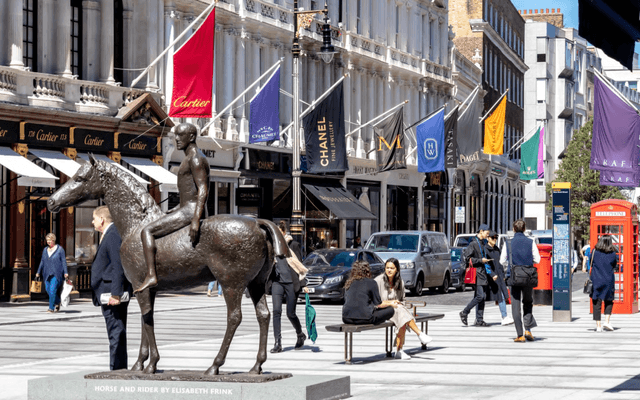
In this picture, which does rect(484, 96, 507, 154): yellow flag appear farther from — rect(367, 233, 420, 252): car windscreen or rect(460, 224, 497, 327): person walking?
rect(460, 224, 497, 327): person walking

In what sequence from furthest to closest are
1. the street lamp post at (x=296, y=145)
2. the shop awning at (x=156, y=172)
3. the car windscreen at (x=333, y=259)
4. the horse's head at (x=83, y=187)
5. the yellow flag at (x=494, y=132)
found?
1. the yellow flag at (x=494, y=132)
2. the shop awning at (x=156, y=172)
3. the car windscreen at (x=333, y=259)
4. the street lamp post at (x=296, y=145)
5. the horse's head at (x=83, y=187)

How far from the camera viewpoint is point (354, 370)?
15102mm

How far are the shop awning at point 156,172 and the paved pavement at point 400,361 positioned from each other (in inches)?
346

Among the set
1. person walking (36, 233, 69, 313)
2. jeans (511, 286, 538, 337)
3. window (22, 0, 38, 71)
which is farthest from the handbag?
jeans (511, 286, 538, 337)

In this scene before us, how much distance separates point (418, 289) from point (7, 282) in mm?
12133

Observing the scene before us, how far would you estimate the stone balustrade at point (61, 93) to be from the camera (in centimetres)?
2952

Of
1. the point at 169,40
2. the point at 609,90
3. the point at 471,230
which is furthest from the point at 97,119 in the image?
the point at 471,230

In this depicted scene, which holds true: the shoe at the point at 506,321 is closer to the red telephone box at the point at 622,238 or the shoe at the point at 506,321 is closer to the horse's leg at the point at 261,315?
the red telephone box at the point at 622,238

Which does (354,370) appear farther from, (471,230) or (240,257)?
(471,230)

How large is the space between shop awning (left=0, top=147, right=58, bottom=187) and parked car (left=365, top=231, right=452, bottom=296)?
10467 millimetres

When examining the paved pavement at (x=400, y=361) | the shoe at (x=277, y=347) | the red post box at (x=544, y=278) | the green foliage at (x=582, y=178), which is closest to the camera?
the paved pavement at (x=400, y=361)

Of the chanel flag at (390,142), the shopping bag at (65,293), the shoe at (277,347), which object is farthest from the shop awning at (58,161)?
the chanel flag at (390,142)

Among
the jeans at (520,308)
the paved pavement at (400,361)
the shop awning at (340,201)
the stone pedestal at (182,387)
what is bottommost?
the paved pavement at (400,361)

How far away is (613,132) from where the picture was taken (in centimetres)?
2630
